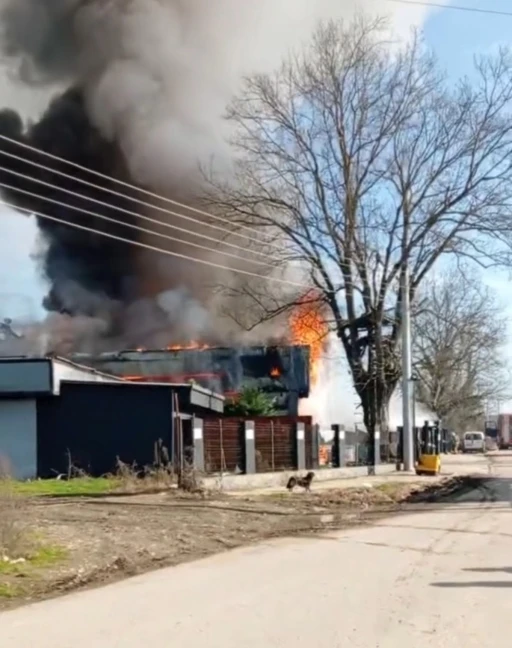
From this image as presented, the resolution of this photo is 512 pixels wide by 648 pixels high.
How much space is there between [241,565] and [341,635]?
14.0 ft

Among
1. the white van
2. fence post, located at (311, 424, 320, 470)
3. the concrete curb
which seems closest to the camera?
the concrete curb

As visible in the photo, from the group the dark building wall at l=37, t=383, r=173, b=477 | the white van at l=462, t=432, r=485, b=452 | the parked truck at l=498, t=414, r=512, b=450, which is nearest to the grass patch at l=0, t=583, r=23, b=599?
the dark building wall at l=37, t=383, r=173, b=477

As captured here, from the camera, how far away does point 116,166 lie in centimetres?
3944

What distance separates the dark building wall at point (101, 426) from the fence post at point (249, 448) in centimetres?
198

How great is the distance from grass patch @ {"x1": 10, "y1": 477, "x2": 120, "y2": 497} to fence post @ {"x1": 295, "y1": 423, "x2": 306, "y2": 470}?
257 inches

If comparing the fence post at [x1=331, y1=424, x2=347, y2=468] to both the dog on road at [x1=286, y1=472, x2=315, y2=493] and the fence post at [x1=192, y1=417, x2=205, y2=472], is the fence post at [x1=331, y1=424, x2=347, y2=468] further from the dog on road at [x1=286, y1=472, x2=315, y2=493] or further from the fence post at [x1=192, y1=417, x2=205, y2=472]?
the dog on road at [x1=286, y1=472, x2=315, y2=493]

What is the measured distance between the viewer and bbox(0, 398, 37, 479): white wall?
91.0ft

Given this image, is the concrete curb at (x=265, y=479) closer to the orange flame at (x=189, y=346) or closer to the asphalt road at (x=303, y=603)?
the asphalt road at (x=303, y=603)

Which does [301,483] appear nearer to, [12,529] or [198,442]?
[198,442]

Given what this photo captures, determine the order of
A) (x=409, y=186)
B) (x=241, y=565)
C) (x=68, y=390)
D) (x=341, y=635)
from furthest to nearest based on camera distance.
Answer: (x=409, y=186) < (x=68, y=390) < (x=241, y=565) < (x=341, y=635)

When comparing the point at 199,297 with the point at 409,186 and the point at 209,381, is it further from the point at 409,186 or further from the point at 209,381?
the point at 409,186

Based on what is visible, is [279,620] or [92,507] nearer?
[279,620]

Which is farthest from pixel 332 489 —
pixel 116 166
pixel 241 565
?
pixel 116 166

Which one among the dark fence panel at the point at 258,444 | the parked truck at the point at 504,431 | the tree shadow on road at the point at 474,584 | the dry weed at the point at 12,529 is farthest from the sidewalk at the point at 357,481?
the parked truck at the point at 504,431
